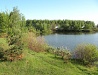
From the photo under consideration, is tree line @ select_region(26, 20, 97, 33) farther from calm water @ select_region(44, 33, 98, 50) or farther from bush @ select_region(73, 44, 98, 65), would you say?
bush @ select_region(73, 44, 98, 65)

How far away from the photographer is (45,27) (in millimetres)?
114688

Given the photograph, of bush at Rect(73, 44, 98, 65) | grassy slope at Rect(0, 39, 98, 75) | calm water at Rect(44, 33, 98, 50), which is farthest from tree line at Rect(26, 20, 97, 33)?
grassy slope at Rect(0, 39, 98, 75)

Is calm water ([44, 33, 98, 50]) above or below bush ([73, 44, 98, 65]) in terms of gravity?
below

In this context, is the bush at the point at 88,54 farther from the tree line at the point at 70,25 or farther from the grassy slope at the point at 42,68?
the tree line at the point at 70,25

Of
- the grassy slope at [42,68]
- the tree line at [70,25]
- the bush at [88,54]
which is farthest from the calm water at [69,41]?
the tree line at [70,25]

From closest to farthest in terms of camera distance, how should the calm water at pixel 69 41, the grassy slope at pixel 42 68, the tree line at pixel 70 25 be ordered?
the grassy slope at pixel 42 68 → the calm water at pixel 69 41 → the tree line at pixel 70 25

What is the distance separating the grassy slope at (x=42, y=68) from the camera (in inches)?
813

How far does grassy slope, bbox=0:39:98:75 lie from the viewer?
20641 millimetres

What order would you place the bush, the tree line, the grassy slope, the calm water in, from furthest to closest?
the tree line → the calm water → the bush → the grassy slope

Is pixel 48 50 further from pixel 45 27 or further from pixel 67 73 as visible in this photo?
pixel 45 27

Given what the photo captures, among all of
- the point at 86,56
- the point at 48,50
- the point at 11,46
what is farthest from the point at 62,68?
the point at 48,50

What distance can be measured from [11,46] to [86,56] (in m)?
10.2

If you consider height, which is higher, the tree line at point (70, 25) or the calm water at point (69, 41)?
the tree line at point (70, 25)

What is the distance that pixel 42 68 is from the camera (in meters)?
22.0
